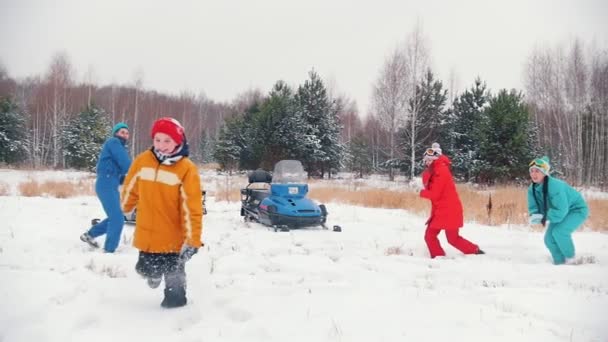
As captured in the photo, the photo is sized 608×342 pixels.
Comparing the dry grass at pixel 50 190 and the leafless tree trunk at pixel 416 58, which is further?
the leafless tree trunk at pixel 416 58

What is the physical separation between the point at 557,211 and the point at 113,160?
5.61 meters

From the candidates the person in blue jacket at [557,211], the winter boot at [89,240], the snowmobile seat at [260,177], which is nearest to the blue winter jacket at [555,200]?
Result: the person in blue jacket at [557,211]

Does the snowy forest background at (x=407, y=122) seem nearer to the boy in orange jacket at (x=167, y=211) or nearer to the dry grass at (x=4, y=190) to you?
the dry grass at (x=4, y=190)

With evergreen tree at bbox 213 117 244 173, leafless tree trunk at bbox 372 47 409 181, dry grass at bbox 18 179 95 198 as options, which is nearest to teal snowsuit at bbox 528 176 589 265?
dry grass at bbox 18 179 95 198

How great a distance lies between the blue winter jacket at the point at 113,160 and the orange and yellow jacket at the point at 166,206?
88.5 inches

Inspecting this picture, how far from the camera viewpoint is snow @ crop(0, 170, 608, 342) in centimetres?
262

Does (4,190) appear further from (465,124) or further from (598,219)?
(465,124)

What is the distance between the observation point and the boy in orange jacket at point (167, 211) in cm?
306

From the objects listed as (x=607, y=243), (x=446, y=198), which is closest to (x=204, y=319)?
(x=446, y=198)

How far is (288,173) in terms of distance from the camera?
322 inches

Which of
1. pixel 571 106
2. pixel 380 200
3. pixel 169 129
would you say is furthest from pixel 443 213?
pixel 571 106

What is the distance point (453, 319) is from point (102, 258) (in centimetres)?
371

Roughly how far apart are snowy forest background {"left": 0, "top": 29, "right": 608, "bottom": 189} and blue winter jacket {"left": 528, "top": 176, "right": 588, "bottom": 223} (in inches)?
672

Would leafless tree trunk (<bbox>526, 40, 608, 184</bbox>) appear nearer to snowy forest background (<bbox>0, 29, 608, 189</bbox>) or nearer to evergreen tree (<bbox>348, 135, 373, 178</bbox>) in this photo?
snowy forest background (<bbox>0, 29, 608, 189</bbox>)
